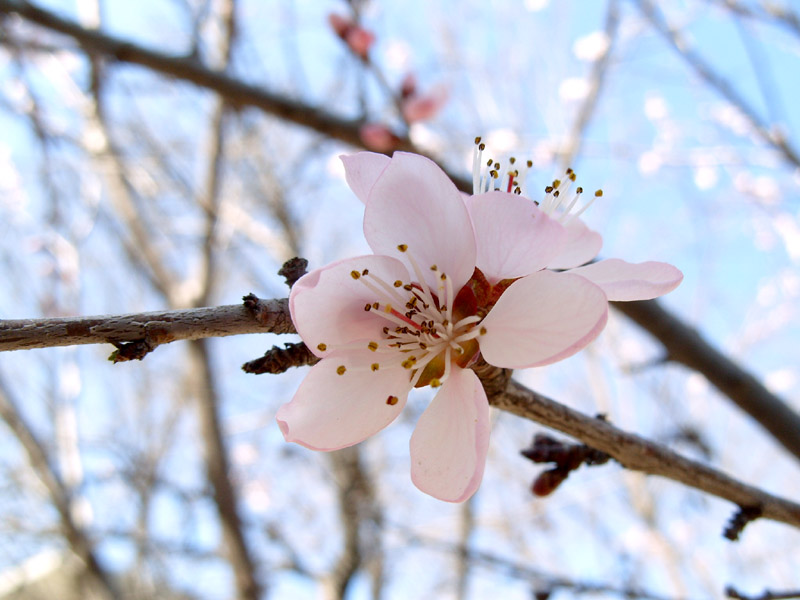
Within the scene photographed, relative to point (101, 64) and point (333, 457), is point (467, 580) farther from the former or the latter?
point (101, 64)

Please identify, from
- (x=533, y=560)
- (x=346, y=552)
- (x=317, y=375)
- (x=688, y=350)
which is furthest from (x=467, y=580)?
(x=317, y=375)

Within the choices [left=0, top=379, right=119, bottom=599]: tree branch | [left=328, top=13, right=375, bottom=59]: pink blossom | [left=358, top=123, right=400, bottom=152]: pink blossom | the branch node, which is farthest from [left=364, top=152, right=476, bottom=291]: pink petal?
[left=0, top=379, right=119, bottom=599]: tree branch

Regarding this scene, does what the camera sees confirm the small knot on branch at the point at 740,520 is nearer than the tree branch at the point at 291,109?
Yes

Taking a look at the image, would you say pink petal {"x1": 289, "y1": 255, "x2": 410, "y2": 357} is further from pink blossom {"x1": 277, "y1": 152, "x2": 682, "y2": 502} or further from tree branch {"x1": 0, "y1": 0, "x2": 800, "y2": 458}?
tree branch {"x1": 0, "y1": 0, "x2": 800, "y2": 458}

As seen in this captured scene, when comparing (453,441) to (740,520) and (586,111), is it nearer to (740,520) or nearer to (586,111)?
(740,520)

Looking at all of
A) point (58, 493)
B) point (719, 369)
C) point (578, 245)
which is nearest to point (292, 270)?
point (578, 245)

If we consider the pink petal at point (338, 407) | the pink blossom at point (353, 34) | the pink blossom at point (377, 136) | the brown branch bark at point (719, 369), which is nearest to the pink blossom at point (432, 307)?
the pink petal at point (338, 407)

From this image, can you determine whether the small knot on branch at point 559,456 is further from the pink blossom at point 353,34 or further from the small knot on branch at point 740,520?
the pink blossom at point 353,34
